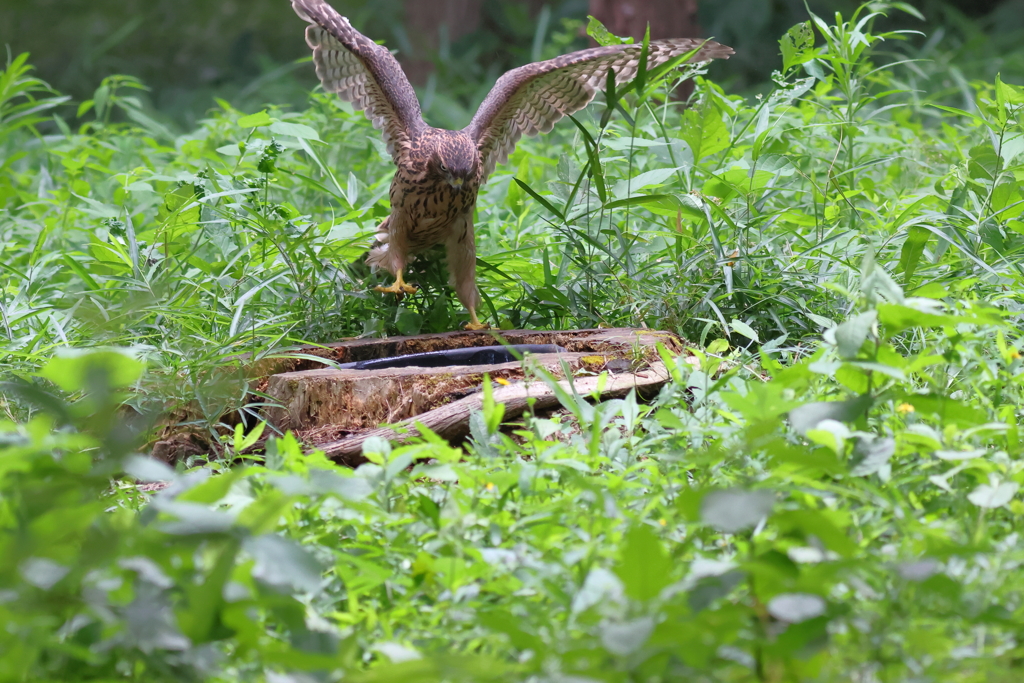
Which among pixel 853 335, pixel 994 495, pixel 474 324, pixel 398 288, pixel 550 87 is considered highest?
pixel 550 87

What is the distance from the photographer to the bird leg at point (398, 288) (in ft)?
11.2

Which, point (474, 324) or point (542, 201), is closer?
point (542, 201)

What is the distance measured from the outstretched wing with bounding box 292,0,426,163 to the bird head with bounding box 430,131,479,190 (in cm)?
19

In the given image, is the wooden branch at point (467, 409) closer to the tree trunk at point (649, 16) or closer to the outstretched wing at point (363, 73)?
the outstretched wing at point (363, 73)

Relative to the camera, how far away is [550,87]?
3598 mm

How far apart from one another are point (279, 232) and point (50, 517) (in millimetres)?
2153

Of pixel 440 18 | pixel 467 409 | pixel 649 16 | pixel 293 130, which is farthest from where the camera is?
pixel 440 18

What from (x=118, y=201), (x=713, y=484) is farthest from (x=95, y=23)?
(x=713, y=484)

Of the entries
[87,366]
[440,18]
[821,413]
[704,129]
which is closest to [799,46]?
[704,129]

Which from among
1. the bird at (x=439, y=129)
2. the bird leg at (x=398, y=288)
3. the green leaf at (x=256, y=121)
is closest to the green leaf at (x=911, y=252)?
the bird at (x=439, y=129)

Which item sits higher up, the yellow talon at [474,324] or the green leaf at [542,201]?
the green leaf at [542,201]

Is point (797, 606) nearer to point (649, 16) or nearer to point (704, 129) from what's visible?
point (704, 129)

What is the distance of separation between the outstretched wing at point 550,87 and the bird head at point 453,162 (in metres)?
0.16

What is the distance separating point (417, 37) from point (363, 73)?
6482 mm
